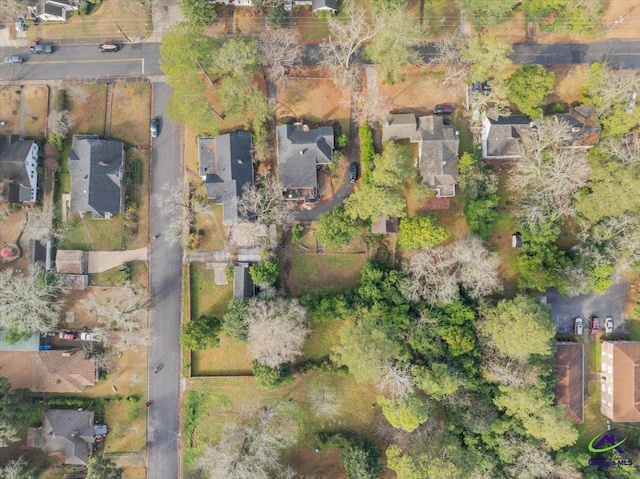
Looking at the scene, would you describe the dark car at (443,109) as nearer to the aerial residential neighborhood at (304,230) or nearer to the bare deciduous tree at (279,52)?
the aerial residential neighborhood at (304,230)

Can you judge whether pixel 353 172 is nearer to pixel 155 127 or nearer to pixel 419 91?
pixel 419 91

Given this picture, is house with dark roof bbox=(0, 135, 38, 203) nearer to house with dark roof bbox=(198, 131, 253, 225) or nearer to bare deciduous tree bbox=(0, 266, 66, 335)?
bare deciduous tree bbox=(0, 266, 66, 335)

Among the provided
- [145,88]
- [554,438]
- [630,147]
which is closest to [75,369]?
[145,88]

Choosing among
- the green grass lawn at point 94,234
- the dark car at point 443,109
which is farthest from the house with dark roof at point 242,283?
the dark car at point 443,109

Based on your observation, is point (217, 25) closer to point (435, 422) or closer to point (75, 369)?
point (75, 369)

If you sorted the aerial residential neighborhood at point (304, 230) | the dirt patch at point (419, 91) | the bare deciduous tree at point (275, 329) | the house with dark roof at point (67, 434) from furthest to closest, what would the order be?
the dirt patch at point (419, 91) < the house with dark roof at point (67, 434) < the aerial residential neighborhood at point (304, 230) < the bare deciduous tree at point (275, 329)

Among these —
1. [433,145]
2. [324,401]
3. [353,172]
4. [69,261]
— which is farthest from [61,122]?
[324,401]

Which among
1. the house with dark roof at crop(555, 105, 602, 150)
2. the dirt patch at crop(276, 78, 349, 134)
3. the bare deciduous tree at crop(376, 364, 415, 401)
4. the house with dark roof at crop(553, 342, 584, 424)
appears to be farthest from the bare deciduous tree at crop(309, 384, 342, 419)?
the house with dark roof at crop(555, 105, 602, 150)
